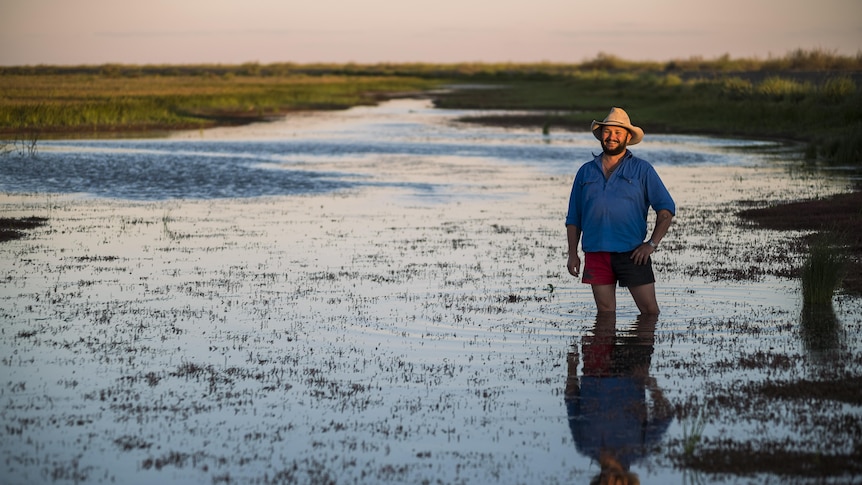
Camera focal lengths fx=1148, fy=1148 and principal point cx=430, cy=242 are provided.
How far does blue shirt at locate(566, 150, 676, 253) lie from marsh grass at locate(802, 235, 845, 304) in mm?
2496

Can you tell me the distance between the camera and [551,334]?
969cm

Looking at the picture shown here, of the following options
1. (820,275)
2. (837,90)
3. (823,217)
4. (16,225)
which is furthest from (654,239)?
(837,90)

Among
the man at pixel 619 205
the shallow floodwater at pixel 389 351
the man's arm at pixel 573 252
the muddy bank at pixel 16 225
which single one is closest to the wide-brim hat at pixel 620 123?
the man at pixel 619 205

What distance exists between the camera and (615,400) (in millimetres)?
7543

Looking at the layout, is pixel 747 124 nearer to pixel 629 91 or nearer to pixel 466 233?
pixel 629 91

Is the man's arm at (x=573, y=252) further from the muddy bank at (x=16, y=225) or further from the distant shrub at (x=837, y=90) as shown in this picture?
the distant shrub at (x=837, y=90)

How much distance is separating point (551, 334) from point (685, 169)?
18.9 metres

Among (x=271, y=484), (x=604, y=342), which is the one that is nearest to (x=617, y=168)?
(x=604, y=342)

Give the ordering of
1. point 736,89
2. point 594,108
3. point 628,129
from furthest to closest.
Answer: point 594,108 < point 736,89 < point 628,129

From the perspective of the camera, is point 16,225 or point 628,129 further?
point 16,225

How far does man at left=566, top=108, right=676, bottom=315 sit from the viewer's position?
8766 millimetres

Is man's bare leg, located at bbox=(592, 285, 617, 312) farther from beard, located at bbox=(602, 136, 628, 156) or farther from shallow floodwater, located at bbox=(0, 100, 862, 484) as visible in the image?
beard, located at bbox=(602, 136, 628, 156)

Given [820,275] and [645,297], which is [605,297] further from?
[820,275]

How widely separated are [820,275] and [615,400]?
13.0ft
